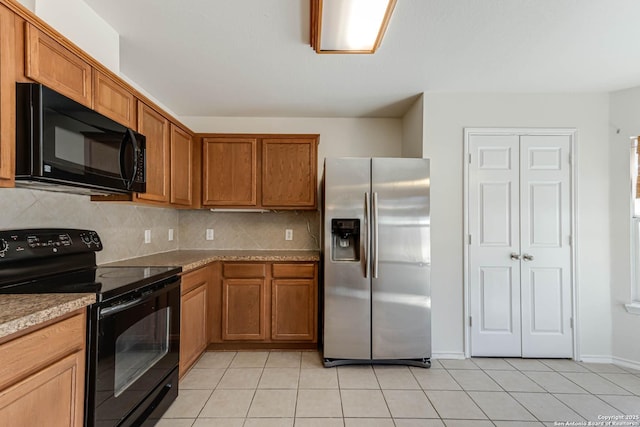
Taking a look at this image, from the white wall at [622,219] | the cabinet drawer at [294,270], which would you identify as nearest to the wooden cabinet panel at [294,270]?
the cabinet drawer at [294,270]

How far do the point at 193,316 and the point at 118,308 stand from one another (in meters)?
1.11

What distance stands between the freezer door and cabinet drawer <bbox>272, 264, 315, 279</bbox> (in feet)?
1.02

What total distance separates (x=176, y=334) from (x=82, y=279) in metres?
0.68

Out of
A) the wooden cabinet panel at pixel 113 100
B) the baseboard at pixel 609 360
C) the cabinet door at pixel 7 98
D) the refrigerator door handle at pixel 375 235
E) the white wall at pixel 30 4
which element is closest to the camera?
the cabinet door at pixel 7 98

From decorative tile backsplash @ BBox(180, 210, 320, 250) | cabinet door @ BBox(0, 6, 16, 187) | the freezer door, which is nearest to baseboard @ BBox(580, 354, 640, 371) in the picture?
the freezer door

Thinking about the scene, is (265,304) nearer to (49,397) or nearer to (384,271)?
(384,271)

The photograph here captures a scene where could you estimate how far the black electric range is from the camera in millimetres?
1333

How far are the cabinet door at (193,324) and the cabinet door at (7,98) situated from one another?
1328 mm

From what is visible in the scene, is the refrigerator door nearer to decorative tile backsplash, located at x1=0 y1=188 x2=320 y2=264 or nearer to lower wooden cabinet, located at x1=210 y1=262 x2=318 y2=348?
lower wooden cabinet, located at x1=210 y1=262 x2=318 y2=348

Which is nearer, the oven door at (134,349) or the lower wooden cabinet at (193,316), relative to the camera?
the oven door at (134,349)

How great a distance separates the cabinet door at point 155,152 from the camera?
2.22 m

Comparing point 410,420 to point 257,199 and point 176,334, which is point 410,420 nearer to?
point 176,334

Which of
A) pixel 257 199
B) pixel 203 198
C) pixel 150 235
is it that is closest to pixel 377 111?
pixel 257 199

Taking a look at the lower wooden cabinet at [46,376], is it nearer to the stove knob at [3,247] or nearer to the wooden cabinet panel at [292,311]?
the stove knob at [3,247]
